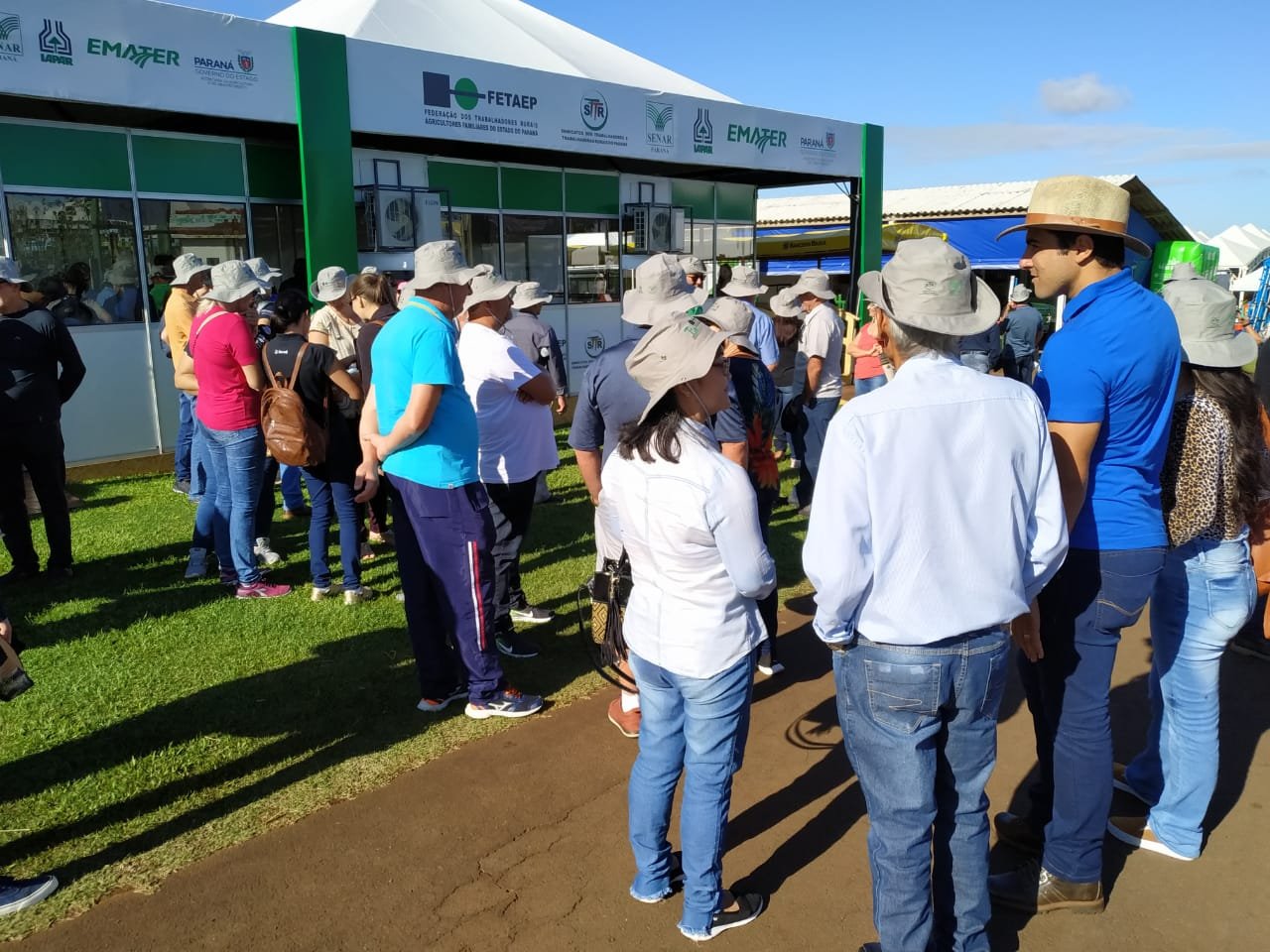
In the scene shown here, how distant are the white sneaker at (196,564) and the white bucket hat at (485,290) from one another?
2.95 meters

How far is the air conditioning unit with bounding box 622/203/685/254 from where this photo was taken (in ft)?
49.2

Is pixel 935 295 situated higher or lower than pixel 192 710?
higher

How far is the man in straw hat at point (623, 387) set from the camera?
399 cm

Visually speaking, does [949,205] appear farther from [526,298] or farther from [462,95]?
[526,298]

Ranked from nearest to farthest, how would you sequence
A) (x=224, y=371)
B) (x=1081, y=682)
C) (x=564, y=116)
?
(x=1081, y=682) < (x=224, y=371) < (x=564, y=116)

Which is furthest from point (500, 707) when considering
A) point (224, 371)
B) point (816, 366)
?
point (816, 366)

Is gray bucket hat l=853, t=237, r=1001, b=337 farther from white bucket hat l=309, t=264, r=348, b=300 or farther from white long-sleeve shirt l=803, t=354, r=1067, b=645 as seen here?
white bucket hat l=309, t=264, r=348, b=300

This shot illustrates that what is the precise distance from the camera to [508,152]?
13.5m

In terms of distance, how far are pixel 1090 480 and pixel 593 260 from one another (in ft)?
41.1

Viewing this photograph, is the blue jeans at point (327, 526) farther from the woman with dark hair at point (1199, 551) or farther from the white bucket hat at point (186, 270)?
the woman with dark hair at point (1199, 551)

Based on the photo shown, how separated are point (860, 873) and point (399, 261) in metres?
9.80

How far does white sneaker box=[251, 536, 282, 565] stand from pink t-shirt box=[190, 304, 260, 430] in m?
1.26

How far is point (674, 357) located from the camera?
259cm

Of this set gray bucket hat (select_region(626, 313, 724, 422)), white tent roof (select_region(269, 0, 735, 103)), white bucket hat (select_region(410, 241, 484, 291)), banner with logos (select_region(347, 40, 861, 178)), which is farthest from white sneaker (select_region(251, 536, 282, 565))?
white tent roof (select_region(269, 0, 735, 103))
